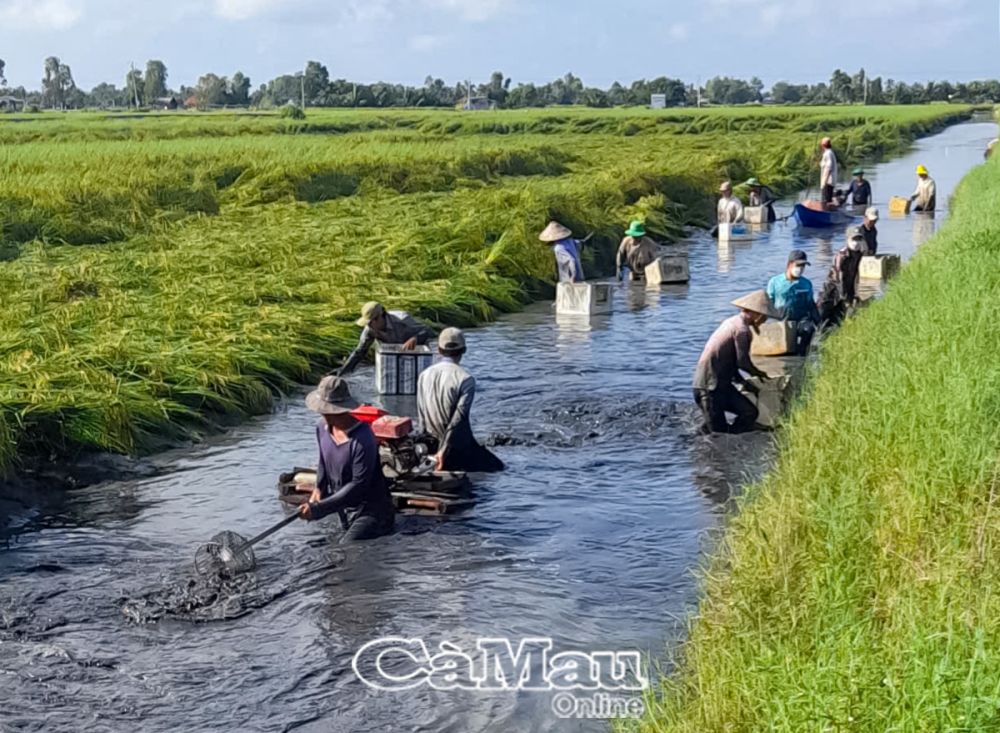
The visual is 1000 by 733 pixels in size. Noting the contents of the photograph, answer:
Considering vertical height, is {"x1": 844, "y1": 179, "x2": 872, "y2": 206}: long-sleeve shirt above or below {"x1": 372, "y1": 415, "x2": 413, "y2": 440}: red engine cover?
above

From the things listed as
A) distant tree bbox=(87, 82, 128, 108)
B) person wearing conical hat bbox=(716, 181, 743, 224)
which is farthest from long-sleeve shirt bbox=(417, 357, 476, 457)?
distant tree bbox=(87, 82, 128, 108)

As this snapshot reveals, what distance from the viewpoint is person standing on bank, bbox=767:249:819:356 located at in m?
12.9

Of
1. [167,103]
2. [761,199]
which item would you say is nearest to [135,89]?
[167,103]

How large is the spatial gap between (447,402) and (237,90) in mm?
135397

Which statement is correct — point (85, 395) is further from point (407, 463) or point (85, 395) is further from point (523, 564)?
point (523, 564)

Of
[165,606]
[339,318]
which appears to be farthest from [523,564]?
[339,318]

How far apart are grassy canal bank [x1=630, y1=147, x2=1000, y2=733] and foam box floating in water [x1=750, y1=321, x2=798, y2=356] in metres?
2.58

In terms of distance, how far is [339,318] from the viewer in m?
15.4

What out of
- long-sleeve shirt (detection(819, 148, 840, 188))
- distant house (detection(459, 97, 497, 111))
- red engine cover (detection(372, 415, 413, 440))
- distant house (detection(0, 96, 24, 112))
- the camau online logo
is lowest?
the camau online logo

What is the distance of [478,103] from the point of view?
119562 mm

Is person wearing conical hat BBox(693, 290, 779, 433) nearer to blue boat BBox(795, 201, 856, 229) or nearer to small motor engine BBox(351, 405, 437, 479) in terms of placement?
small motor engine BBox(351, 405, 437, 479)

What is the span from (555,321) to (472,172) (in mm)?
16173

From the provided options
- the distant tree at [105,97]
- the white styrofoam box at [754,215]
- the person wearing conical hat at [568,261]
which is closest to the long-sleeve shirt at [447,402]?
the person wearing conical hat at [568,261]

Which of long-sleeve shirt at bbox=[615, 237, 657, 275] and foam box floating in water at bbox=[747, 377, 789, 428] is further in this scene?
long-sleeve shirt at bbox=[615, 237, 657, 275]
